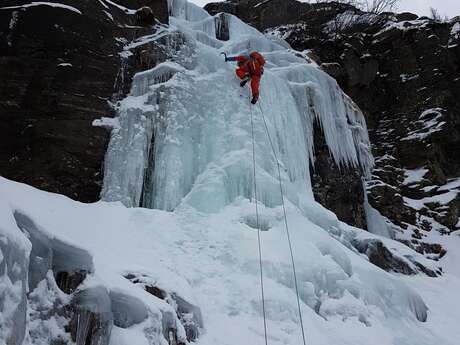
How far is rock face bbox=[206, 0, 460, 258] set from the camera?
1666cm

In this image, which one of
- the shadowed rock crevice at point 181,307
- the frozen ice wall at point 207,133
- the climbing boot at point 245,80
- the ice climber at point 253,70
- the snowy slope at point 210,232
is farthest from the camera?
the climbing boot at point 245,80

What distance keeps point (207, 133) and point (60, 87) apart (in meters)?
2.83

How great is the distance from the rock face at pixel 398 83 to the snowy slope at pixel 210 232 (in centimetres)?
636

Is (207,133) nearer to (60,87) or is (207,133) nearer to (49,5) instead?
(60,87)

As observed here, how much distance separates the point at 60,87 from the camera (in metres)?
8.22

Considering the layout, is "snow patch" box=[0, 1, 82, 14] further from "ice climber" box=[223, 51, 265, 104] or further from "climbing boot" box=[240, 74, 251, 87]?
"climbing boot" box=[240, 74, 251, 87]

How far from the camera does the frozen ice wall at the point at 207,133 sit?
738 centimetres

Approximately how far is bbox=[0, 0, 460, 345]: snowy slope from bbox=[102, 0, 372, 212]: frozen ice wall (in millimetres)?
26

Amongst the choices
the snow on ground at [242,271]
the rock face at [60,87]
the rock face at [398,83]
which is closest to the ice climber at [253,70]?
the rock face at [60,87]

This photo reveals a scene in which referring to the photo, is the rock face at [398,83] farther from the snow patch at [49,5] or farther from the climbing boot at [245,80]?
the snow patch at [49,5]

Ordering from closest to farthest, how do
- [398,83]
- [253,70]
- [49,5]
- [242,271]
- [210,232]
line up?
[242,271] < [210,232] < [253,70] < [49,5] < [398,83]

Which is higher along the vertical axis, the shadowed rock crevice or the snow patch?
the snow patch

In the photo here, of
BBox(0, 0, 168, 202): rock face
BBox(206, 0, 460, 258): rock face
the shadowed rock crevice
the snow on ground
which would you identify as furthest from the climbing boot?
BBox(206, 0, 460, 258): rock face

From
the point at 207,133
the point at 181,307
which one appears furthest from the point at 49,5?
the point at 181,307
